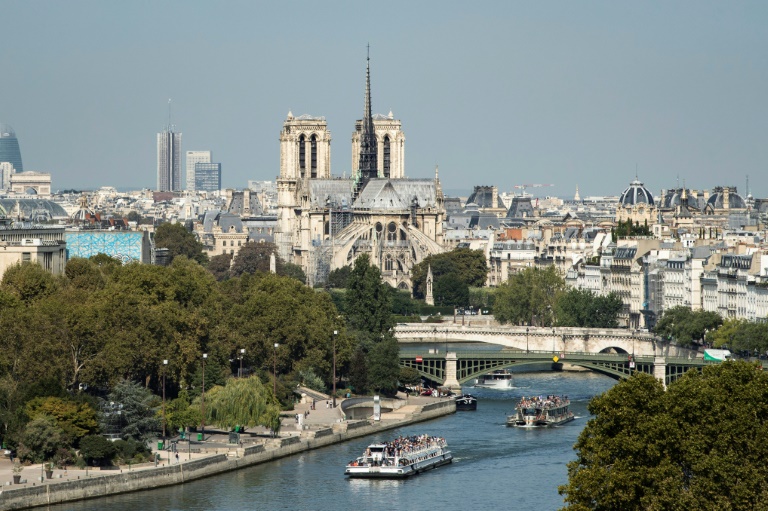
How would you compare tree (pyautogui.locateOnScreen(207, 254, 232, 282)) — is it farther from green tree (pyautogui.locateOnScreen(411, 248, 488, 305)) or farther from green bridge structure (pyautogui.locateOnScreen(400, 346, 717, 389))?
green bridge structure (pyautogui.locateOnScreen(400, 346, 717, 389))

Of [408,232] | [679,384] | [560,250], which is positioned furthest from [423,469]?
[408,232]

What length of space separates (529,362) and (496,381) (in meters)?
4.67

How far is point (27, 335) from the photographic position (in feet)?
234

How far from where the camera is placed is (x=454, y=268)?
156 m

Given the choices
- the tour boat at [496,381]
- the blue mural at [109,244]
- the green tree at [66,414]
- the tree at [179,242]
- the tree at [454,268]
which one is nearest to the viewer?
the green tree at [66,414]

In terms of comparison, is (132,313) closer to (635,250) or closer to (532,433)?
(532,433)

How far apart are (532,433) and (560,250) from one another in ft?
242

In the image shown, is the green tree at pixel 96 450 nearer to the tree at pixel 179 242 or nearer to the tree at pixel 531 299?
the tree at pixel 531 299

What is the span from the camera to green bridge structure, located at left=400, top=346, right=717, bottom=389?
297ft

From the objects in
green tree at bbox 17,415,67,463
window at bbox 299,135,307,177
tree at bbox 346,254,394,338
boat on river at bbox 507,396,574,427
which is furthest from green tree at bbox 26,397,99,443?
window at bbox 299,135,307,177

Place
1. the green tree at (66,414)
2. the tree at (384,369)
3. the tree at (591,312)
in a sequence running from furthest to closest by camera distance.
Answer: the tree at (591,312)
the tree at (384,369)
the green tree at (66,414)

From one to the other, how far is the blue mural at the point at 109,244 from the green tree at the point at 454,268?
3806 cm

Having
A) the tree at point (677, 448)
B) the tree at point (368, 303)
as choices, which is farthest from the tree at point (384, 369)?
the tree at point (677, 448)

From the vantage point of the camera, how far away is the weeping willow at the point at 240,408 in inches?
2899
